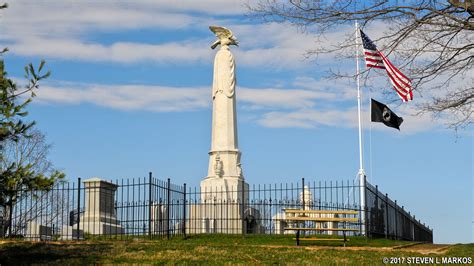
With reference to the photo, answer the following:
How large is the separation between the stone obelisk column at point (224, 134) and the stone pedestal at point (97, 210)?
3717 mm

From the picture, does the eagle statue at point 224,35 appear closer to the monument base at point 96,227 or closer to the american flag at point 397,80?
the monument base at point 96,227

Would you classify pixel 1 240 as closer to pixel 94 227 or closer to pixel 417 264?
pixel 94 227

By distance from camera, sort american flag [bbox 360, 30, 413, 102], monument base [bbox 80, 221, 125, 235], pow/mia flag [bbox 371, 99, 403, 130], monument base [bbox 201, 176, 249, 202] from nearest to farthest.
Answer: american flag [bbox 360, 30, 413, 102] < pow/mia flag [bbox 371, 99, 403, 130] < monument base [bbox 80, 221, 125, 235] < monument base [bbox 201, 176, 249, 202]

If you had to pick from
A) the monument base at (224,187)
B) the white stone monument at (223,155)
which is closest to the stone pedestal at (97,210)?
the white stone monument at (223,155)

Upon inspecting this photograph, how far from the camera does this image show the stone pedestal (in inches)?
953

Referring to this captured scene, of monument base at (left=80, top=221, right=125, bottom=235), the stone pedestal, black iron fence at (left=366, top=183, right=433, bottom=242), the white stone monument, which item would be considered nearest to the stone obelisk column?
the white stone monument

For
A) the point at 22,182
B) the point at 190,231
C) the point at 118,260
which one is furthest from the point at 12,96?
the point at 190,231

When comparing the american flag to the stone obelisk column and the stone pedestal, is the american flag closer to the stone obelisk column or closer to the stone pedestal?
the stone obelisk column

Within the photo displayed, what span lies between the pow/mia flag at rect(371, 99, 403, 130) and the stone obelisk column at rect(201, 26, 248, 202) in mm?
5876

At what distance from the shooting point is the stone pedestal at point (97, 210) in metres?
24.2

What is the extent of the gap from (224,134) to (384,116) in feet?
21.3

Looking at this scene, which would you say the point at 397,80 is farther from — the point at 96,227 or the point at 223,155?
the point at 96,227

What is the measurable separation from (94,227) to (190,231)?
327 cm

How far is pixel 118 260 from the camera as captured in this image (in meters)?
14.3
